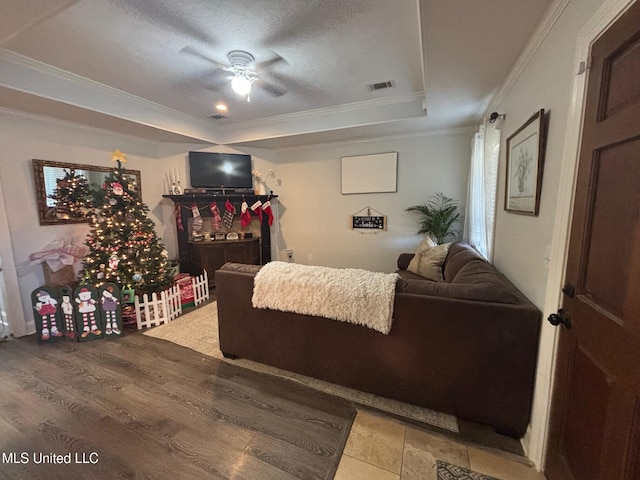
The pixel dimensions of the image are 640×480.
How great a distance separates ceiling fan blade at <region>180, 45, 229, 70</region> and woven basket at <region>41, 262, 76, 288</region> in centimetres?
287

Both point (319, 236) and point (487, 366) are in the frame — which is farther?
point (319, 236)

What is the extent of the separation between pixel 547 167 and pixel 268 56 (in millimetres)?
2342

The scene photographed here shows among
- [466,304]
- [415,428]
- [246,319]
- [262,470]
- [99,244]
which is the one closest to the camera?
[262,470]

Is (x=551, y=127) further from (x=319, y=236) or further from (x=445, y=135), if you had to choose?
(x=319, y=236)

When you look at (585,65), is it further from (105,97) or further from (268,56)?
(105,97)

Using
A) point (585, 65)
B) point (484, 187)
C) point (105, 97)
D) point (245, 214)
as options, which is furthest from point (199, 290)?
point (585, 65)

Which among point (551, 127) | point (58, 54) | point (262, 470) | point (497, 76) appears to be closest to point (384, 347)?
point (262, 470)

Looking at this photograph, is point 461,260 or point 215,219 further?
point 215,219

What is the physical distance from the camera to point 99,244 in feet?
9.50

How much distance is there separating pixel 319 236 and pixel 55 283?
3636 millimetres

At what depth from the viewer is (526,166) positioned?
1650mm

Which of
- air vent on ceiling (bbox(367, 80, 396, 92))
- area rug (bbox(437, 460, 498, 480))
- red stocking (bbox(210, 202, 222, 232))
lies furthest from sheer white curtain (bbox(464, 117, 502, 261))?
red stocking (bbox(210, 202, 222, 232))

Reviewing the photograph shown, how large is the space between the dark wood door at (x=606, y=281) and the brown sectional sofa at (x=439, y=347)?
277 mm

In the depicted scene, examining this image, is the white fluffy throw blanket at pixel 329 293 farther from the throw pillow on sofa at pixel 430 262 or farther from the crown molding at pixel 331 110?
the crown molding at pixel 331 110
